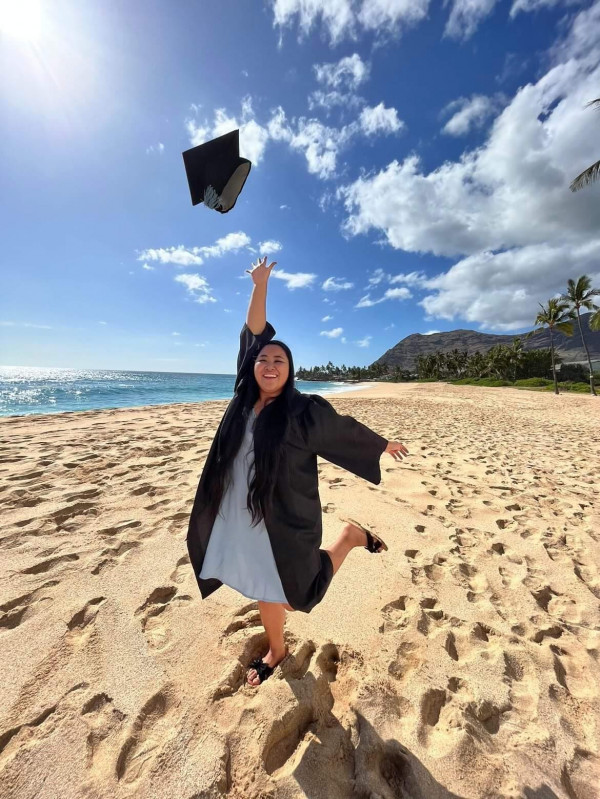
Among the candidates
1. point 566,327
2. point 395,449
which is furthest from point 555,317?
point 395,449

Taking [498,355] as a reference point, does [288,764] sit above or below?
below

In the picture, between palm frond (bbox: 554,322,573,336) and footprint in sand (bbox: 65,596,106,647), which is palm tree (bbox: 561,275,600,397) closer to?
palm frond (bbox: 554,322,573,336)

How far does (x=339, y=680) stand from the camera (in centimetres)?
200

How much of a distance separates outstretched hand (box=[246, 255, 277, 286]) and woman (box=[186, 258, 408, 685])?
656mm

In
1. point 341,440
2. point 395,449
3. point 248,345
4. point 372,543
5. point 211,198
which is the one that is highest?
point 211,198

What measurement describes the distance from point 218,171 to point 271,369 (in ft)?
6.23

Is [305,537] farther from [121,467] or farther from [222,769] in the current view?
[121,467]

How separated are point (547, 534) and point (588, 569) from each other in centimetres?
60

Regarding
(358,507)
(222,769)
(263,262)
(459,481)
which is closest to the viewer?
(222,769)

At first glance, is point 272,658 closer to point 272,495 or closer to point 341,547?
point 341,547

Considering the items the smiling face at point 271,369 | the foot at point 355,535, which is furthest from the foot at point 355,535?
the smiling face at point 271,369

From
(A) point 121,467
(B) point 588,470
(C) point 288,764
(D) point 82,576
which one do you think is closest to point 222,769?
(C) point 288,764

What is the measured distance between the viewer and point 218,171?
270 cm

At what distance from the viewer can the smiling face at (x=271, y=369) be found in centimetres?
199
